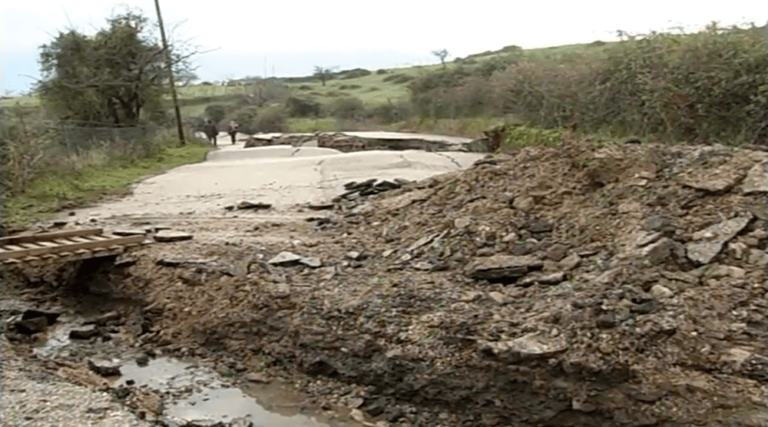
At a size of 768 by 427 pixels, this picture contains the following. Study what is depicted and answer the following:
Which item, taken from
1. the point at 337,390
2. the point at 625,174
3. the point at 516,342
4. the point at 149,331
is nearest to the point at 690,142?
the point at 625,174

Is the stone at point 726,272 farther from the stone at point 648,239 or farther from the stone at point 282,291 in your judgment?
the stone at point 282,291

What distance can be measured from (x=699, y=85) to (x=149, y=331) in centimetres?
731

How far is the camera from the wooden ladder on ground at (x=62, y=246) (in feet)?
23.2

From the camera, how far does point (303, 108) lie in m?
37.9

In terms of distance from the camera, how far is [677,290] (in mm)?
5395

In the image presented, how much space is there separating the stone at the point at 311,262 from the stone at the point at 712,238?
3355 mm

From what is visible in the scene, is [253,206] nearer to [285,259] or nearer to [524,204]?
[285,259]

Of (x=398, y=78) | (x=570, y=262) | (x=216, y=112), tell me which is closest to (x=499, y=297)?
(x=570, y=262)

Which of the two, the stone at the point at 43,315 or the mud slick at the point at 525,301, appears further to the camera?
the stone at the point at 43,315

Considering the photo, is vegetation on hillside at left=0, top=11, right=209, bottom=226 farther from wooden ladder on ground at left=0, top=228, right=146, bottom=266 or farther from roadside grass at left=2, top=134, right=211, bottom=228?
wooden ladder on ground at left=0, top=228, right=146, bottom=266

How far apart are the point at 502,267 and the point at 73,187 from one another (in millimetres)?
8872

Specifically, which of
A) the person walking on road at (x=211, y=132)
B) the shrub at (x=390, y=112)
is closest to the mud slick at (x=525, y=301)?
the person walking on road at (x=211, y=132)

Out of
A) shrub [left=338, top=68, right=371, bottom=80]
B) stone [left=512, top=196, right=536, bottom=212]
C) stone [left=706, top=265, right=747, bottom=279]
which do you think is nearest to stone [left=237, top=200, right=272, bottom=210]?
stone [left=512, top=196, right=536, bottom=212]

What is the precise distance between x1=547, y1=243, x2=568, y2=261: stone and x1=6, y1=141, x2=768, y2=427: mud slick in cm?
2
